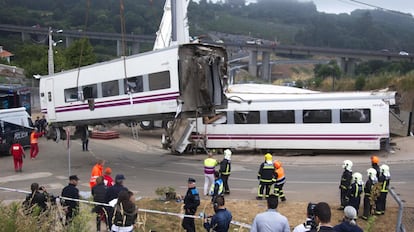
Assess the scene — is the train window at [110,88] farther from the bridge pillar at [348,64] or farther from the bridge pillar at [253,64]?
the bridge pillar at [253,64]

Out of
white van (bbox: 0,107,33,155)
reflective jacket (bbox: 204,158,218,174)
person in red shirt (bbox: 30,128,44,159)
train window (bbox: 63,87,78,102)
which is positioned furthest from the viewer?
white van (bbox: 0,107,33,155)

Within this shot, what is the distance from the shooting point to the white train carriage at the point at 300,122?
21750 millimetres

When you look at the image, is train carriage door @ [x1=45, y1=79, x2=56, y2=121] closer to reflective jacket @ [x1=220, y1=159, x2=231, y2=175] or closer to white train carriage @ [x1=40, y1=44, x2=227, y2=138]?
white train carriage @ [x1=40, y1=44, x2=227, y2=138]

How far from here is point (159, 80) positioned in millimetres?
17281

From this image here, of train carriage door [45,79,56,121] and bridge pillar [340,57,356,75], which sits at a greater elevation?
bridge pillar [340,57,356,75]

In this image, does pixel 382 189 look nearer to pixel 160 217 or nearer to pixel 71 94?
pixel 160 217

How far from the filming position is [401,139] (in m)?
25.1

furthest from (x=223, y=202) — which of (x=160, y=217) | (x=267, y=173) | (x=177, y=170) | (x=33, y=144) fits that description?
(x=33, y=144)

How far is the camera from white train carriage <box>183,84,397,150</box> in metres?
21.8

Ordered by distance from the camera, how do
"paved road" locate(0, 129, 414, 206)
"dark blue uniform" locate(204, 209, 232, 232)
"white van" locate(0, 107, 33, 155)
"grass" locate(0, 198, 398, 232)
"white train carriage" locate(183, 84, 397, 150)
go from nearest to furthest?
"grass" locate(0, 198, 398, 232), "dark blue uniform" locate(204, 209, 232, 232), "paved road" locate(0, 129, 414, 206), "white train carriage" locate(183, 84, 397, 150), "white van" locate(0, 107, 33, 155)

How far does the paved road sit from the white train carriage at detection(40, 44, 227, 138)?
2.39 meters

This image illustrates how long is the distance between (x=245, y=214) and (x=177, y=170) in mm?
7277

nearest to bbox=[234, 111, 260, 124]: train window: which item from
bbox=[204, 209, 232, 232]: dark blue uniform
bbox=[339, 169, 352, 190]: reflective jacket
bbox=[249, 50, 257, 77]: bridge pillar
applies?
bbox=[339, 169, 352, 190]: reflective jacket

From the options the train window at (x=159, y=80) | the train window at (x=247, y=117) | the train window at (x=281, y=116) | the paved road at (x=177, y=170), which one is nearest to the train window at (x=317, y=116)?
the train window at (x=281, y=116)
